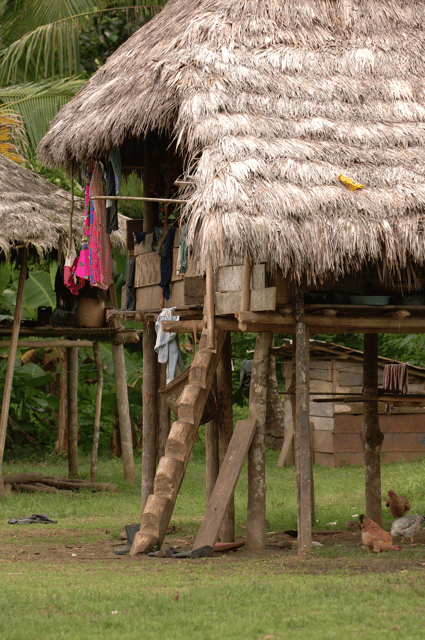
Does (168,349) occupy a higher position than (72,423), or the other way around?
(168,349)

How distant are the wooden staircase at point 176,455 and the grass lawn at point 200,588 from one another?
1.08 ft

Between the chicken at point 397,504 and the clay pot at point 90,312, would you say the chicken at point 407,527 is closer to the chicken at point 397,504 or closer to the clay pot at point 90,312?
the chicken at point 397,504

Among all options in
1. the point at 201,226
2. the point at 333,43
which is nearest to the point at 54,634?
the point at 201,226

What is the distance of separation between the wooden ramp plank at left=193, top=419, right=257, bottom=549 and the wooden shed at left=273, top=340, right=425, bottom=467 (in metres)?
8.31

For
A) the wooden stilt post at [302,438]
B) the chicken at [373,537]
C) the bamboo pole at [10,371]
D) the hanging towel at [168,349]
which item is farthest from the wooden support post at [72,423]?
the chicken at [373,537]

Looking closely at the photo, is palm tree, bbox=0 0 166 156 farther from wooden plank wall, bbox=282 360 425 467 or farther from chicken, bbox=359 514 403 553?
chicken, bbox=359 514 403 553

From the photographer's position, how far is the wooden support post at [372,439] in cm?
1055

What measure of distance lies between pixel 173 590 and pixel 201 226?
303cm

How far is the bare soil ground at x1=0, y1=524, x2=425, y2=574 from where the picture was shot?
755 centimetres

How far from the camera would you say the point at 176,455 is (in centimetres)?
847

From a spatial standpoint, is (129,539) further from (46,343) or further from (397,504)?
(46,343)

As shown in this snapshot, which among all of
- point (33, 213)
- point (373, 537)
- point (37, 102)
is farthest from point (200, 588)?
point (37, 102)

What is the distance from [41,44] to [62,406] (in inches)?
273

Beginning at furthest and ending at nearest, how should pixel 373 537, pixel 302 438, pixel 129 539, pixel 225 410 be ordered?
pixel 225 410 → pixel 129 539 → pixel 373 537 → pixel 302 438
